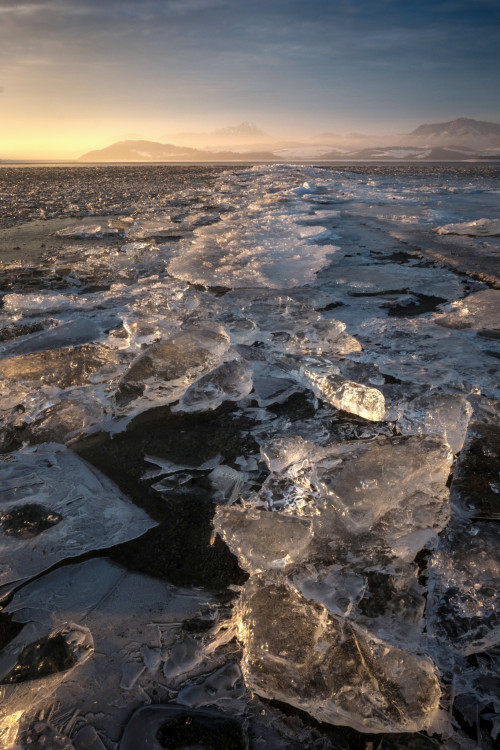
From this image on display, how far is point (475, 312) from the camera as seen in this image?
2.97m

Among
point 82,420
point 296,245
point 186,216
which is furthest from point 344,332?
point 186,216

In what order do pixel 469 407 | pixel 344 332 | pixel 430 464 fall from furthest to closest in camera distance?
pixel 344 332, pixel 469 407, pixel 430 464

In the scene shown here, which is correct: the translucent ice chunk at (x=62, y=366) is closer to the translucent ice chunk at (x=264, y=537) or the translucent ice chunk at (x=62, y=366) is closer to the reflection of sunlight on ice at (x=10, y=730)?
the translucent ice chunk at (x=264, y=537)

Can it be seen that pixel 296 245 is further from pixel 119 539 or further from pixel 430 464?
pixel 119 539

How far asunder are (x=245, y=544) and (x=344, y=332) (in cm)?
184

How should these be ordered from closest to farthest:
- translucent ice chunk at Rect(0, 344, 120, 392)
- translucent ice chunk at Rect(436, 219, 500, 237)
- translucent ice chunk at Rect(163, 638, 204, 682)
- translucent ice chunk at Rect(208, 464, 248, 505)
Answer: translucent ice chunk at Rect(163, 638, 204, 682)
translucent ice chunk at Rect(208, 464, 248, 505)
translucent ice chunk at Rect(0, 344, 120, 392)
translucent ice chunk at Rect(436, 219, 500, 237)

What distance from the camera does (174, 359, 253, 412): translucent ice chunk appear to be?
1971mm

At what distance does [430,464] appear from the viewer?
1.40 metres

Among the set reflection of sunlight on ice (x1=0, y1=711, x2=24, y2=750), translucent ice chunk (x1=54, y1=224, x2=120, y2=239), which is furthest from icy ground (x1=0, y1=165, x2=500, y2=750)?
translucent ice chunk (x1=54, y1=224, x2=120, y2=239)

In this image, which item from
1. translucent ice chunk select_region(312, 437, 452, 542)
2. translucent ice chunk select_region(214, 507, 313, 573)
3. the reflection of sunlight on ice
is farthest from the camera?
translucent ice chunk select_region(312, 437, 452, 542)

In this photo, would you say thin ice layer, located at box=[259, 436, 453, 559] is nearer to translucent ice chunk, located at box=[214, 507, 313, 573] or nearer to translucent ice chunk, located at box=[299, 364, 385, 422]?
translucent ice chunk, located at box=[214, 507, 313, 573]

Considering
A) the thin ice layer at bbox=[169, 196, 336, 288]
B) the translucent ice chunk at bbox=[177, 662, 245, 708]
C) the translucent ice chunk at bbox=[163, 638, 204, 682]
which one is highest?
the thin ice layer at bbox=[169, 196, 336, 288]

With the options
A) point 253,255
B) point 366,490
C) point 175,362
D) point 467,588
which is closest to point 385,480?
point 366,490

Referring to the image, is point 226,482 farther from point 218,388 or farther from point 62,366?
point 62,366
